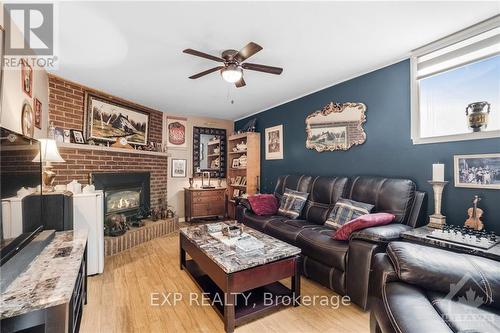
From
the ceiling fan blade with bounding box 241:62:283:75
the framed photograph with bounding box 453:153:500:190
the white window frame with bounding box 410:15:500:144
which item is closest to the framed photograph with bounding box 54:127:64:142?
the ceiling fan blade with bounding box 241:62:283:75

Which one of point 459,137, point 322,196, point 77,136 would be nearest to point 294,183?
point 322,196

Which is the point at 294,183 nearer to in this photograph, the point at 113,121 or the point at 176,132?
the point at 176,132

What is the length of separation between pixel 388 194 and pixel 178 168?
13.4ft

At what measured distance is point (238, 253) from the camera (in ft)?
6.31

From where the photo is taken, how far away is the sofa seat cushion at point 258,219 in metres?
3.05

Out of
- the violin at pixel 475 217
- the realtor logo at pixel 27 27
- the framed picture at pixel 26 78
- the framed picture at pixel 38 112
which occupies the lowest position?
the violin at pixel 475 217

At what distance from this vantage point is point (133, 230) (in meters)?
3.45

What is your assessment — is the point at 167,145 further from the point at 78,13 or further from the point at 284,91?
the point at 78,13

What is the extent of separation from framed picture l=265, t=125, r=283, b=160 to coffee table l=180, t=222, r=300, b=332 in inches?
89.8

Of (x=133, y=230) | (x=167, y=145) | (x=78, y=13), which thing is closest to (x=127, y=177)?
(x=133, y=230)

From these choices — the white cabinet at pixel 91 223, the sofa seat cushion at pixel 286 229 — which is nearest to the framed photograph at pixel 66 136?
the white cabinet at pixel 91 223

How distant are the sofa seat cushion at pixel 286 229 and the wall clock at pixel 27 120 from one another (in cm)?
272

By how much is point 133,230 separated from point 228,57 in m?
2.90

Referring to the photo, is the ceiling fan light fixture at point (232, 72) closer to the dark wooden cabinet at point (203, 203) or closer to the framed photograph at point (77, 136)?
the framed photograph at point (77, 136)
